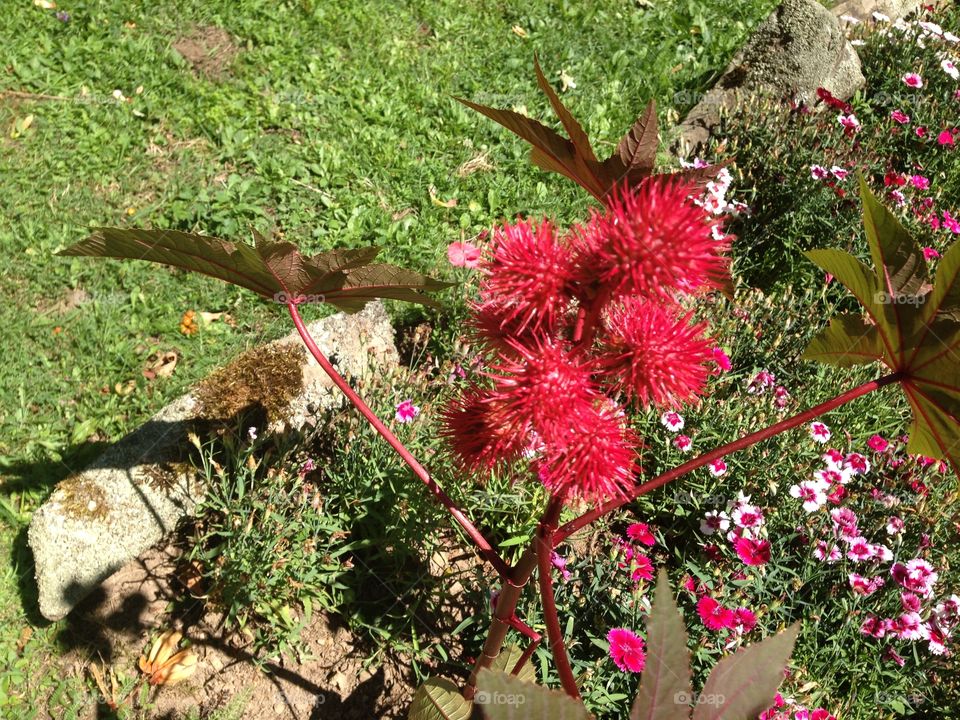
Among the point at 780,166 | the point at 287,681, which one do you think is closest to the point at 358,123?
the point at 780,166

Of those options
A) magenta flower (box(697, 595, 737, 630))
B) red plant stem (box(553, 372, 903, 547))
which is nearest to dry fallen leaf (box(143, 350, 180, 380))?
magenta flower (box(697, 595, 737, 630))

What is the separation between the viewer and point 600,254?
1.09m

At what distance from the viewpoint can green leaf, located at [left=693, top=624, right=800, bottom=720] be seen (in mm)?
1099

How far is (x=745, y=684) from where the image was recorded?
3.64ft

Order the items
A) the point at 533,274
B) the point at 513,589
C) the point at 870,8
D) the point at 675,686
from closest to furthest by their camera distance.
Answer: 1. the point at 675,686
2. the point at 533,274
3. the point at 513,589
4. the point at 870,8

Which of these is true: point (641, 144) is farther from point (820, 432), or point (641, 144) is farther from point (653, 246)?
point (820, 432)

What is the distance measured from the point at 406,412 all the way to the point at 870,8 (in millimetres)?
5395

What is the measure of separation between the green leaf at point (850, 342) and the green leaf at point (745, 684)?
523mm

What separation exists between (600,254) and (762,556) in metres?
1.83

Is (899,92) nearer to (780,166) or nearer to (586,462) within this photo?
(780,166)

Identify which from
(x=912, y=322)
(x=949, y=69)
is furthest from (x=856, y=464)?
(x=949, y=69)

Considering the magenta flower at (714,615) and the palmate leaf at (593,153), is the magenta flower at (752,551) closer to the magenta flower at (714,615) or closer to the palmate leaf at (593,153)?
the magenta flower at (714,615)

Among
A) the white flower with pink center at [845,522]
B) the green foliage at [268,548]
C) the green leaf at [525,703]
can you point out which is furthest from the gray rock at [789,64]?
the green leaf at [525,703]

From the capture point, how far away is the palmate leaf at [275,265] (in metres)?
1.35
